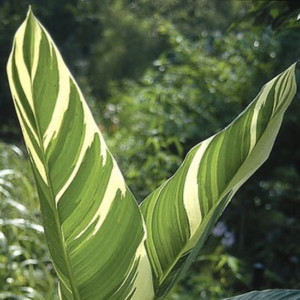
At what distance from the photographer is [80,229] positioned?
90 centimetres

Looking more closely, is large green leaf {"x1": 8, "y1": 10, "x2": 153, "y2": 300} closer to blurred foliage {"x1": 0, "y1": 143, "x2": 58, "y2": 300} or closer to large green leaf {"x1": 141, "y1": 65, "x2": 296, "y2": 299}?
large green leaf {"x1": 141, "y1": 65, "x2": 296, "y2": 299}

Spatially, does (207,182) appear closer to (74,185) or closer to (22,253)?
(74,185)

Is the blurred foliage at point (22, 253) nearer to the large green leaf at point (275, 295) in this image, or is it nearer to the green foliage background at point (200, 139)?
the green foliage background at point (200, 139)

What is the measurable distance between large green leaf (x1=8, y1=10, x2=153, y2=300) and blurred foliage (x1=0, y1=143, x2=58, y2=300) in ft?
4.13

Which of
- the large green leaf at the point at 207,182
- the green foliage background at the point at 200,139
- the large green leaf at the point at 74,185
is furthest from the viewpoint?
the green foliage background at the point at 200,139

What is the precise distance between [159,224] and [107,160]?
0.16 m

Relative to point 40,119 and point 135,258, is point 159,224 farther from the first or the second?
point 40,119

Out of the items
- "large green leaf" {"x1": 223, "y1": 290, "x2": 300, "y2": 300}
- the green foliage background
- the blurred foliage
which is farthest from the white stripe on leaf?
the green foliage background

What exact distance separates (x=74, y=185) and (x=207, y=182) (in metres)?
0.20

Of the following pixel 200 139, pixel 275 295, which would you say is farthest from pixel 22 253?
pixel 275 295

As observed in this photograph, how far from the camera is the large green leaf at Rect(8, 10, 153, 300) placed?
0.82 m

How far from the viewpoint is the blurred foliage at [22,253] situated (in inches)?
88.7

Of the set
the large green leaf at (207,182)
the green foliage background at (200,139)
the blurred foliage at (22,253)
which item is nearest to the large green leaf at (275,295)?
the large green leaf at (207,182)

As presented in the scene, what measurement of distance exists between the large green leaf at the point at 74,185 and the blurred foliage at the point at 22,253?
4.13 feet
